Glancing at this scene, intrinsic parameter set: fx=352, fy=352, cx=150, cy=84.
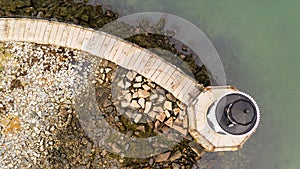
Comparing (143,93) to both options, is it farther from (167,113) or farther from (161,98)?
(167,113)

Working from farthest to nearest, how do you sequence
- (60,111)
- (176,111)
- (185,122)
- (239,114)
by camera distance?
1. (60,111)
2. (176,111)
3. (185,122)
4. (239,114)

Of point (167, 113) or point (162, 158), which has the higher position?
point (167, 113)

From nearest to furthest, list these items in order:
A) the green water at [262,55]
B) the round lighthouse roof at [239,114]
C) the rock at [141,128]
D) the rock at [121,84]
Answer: the round lighthouse roof at [239,114]
the rock at [141,128]
the rock at [121,84]
the green water at [262,55]

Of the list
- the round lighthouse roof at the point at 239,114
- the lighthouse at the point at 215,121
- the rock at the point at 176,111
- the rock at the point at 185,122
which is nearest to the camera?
the round lighthouse roof at the point at 239,114

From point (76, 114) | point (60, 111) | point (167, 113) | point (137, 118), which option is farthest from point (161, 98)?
point (60, 111)

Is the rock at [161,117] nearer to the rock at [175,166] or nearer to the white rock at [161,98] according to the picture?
the white rock at [161,98]

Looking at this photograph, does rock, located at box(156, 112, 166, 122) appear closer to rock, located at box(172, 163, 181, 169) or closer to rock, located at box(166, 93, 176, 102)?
rock, located at box(166, 93, 176, 102)

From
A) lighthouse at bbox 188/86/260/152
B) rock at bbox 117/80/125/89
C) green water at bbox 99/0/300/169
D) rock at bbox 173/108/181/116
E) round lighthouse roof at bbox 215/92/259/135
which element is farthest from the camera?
green water at bbox 99/0/300/169

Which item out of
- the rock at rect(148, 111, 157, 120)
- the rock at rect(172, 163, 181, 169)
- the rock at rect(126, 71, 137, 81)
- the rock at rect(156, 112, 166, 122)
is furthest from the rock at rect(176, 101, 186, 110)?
the rock at rect(172, 163, 181, 169)

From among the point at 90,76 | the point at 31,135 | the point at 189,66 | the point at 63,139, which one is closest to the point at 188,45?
the point at 189,66

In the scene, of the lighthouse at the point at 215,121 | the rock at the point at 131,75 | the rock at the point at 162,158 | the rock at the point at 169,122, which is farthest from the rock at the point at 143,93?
the rock at the point at 162,158
